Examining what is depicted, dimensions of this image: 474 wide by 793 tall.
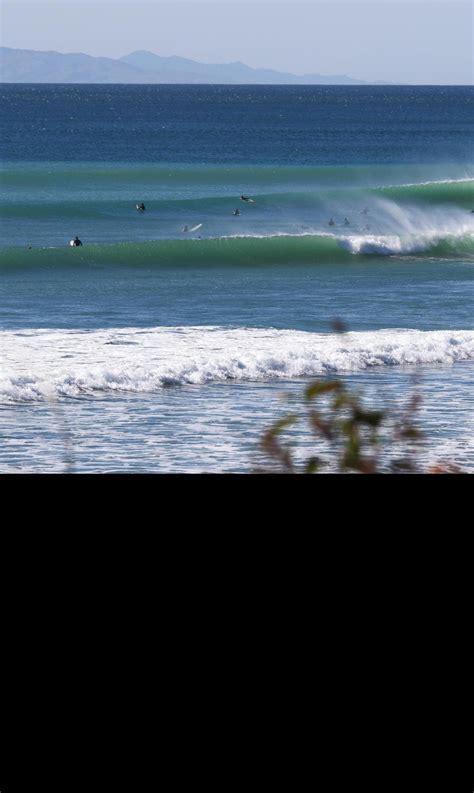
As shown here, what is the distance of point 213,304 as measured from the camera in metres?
12.2

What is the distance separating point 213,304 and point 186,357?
465 cm

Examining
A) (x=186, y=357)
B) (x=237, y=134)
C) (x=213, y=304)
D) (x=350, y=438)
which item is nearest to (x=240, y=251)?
(x=213, y=304)

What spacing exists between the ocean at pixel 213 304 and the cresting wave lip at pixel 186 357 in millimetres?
22

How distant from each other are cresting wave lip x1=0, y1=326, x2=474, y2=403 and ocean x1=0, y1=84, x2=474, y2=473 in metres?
0.02

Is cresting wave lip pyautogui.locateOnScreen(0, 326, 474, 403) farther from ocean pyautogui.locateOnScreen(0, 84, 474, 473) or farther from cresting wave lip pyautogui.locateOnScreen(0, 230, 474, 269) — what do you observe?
cresting wave lip pyautogui.locateOnScreen(0, 230, 474, 269)

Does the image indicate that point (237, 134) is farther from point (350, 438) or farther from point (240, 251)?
point (350, 438)

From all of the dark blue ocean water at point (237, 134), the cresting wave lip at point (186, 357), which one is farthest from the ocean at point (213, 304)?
the dark blue ocean water at point (237, 134)

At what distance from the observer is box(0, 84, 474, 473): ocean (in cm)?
506

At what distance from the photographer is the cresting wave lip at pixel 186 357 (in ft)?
21.5

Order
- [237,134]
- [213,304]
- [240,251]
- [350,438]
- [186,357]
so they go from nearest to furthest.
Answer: [350,438] → [186,357] → [213,304] → [240,251] → [237,134]

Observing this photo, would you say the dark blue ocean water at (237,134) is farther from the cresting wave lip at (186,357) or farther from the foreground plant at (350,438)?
the foreground plant at (350,438)
